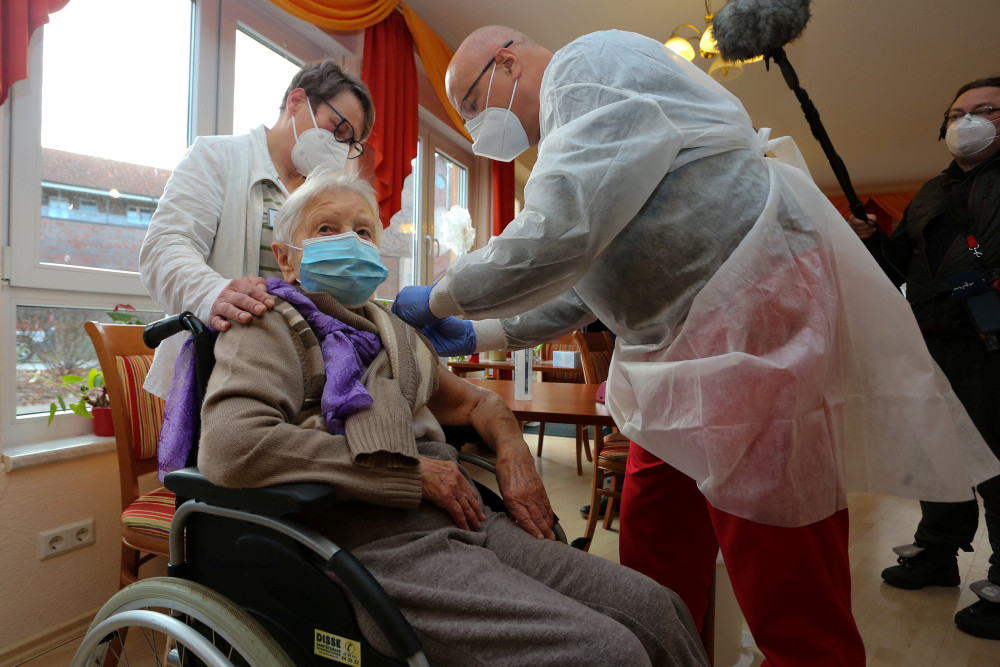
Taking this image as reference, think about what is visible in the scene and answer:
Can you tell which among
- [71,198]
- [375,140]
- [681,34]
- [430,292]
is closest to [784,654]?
[430,292]

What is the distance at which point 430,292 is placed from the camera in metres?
1.17

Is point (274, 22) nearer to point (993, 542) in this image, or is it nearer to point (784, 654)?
point (784, 654)

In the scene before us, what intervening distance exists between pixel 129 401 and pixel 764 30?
79.5 inches

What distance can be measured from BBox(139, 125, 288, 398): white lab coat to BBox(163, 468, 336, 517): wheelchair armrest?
55 cm

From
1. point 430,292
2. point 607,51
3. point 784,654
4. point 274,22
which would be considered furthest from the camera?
point 274,22

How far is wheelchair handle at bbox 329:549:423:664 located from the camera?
69cm

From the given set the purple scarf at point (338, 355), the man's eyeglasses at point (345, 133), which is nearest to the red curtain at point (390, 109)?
the man's eyeglasses at point (345, 133)

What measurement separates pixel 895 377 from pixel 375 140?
307 cm

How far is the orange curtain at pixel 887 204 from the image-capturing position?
27.2 ft

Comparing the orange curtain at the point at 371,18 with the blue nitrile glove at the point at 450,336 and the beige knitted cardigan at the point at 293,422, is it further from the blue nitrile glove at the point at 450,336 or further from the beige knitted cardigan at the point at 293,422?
the beige knitted cardigan at the point at 293,422

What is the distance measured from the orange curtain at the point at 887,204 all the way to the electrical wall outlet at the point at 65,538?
9.24 m

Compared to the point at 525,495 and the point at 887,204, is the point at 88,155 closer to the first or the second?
the point at 525,495

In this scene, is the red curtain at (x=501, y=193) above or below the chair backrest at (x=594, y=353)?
above

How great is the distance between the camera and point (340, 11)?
309 centimetres
